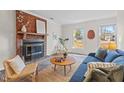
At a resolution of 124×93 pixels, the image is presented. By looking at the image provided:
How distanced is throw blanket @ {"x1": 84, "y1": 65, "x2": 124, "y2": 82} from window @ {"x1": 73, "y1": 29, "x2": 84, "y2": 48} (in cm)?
120

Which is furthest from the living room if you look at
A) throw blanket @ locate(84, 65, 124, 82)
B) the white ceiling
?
throw blanket @ locate(84, 65, 124, 82)

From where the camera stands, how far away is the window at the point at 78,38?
2593 millimetres

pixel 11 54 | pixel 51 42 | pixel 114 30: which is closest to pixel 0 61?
pixel 11 54

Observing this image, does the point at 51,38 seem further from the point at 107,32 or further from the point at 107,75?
the point at 107,75

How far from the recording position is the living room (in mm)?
2270

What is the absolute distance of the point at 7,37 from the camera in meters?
2.22

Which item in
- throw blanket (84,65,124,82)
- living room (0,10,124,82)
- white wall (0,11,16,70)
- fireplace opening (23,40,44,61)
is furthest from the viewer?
fireplace opening (23,40,44,61)

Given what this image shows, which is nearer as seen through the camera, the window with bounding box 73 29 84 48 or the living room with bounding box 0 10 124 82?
the living room with bounding box 0 10 124 82

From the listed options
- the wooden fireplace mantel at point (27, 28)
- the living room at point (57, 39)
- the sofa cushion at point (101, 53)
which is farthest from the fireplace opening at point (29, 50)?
the sofa cushion at point (101, 53)

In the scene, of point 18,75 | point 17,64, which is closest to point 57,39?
point 17,64

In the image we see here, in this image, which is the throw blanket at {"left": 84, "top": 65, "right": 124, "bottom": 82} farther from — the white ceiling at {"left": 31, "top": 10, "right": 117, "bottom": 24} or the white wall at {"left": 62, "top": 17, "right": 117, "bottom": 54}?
the white wall at {"left": 62, "top": 17, "right": 117, "bottom": 54}
